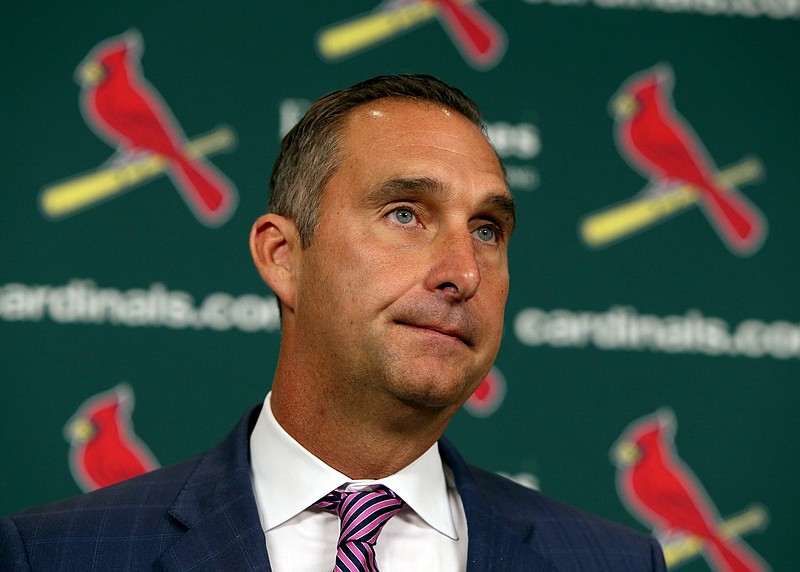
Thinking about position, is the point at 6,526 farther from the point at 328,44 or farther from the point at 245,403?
the point at 328,44

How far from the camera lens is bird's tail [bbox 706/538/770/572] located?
2934mm

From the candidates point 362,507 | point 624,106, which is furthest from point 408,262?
point 624,106

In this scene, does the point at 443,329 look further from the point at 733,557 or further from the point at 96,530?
the point at 733,557

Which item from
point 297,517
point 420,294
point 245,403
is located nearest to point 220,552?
point 297,517

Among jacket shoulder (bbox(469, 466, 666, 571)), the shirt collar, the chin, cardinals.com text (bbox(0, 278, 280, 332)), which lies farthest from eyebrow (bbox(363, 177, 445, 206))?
cardinals.com text (bbox(0, 278, 280, 332))

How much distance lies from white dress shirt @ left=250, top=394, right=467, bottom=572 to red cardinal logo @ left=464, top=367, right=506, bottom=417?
36.6 inches

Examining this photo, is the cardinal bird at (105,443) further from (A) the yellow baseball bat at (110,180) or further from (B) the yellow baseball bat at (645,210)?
Result: (B) the yellow baseball bat at (645,210)

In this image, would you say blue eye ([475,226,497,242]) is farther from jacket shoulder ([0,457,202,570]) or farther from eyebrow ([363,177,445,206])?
jacket shoulder ([0,457,202,570])

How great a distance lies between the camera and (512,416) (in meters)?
2.89

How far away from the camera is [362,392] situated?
1.82m

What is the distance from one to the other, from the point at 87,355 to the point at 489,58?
1289mm

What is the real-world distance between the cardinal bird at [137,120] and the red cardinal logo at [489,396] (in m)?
0.77

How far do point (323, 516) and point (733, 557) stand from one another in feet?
4.92

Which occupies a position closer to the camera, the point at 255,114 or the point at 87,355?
the point at 87,355
